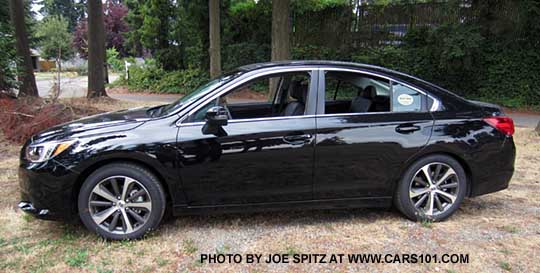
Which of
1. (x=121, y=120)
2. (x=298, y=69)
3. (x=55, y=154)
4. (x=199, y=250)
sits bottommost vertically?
(x=199, y=250)

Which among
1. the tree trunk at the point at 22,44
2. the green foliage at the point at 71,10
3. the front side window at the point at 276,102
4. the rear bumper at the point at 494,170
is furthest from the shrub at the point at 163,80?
the green foliage at the point at 71,10

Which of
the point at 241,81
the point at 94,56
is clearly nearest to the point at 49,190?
the point at 241,81

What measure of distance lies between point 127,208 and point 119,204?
0.24ft

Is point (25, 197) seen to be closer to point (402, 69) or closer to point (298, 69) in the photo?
point (298, 69)

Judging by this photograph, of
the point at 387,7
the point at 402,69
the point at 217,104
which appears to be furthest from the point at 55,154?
the point at 387,7

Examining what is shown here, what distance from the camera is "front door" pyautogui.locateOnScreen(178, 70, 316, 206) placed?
3.40 m

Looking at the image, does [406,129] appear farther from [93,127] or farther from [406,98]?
[93,127]

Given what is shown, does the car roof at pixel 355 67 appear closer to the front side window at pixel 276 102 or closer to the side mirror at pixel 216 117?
the front side window at pixel 276 102

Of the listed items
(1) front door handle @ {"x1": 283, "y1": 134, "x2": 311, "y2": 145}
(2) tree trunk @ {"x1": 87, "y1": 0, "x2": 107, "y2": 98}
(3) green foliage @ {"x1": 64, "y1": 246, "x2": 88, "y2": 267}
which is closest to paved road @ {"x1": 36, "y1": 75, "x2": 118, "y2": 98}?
(2) tree trunk @ {"x1": 87, "y1": 0, "x2": 107, "y2": 98}

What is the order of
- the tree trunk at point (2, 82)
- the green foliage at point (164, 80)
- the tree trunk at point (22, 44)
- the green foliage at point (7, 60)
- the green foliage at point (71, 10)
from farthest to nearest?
the green foliage at point (71, 10), the green foliage at point (164, 80), the tree trunk at point (22, 44), the green foliage at point (7, 60), the tree trunk at point (2, 82)

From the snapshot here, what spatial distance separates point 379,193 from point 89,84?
12.3 metres

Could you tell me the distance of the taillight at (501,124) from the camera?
391 centimetres

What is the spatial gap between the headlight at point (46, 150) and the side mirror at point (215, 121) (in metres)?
1.11

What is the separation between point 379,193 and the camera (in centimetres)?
377
